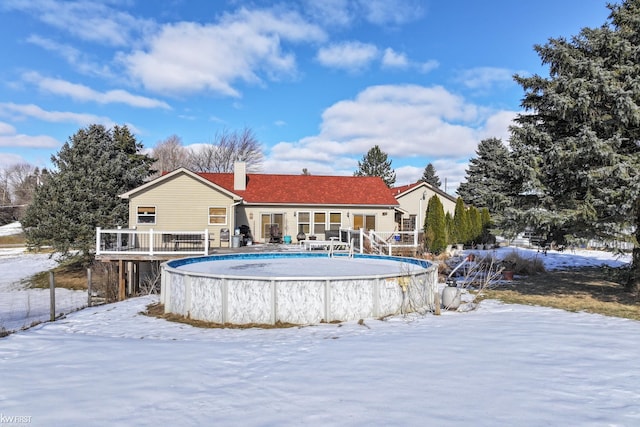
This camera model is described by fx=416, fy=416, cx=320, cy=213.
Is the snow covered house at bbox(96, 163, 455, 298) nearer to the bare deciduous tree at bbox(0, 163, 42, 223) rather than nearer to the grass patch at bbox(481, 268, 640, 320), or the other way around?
the grass patch at bbox(481, 268, 640, 320)

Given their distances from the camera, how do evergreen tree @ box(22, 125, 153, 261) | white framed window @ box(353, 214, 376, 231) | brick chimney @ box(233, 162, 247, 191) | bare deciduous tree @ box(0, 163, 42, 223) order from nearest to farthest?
evergreen tree @ box(22, 125, 153, 261) < white framed window @ box(353, 214, 376, 231) < brick chimney @ box(233, 162, 247, 191) < bare deciduous tree @ box(0, 163, 42, 223)

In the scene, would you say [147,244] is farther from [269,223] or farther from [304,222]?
[304,222]

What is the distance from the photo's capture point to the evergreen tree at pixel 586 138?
31.9 ft

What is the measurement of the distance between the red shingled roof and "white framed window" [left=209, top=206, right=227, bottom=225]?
86.5 inches

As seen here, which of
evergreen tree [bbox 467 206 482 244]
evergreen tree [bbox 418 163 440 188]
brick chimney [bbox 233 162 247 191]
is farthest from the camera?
evergreen tree [bbox 418 163 440 188]

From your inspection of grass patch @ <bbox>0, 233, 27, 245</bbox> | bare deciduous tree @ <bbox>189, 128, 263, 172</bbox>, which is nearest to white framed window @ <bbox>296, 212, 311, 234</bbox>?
bare deciduous tree @ <bbox>189, 128, 263, 172</bbox>

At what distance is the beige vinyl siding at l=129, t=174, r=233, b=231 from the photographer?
21.1m

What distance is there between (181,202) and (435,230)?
1382cm

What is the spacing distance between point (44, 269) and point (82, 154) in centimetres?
878

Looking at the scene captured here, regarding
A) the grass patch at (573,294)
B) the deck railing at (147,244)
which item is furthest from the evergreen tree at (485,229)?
the deck railing at (147,244)

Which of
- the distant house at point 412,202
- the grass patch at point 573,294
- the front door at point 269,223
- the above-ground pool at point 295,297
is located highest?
the distant house at point 412,202

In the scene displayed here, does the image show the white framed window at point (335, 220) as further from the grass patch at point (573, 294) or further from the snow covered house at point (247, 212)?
the grass patch at point (573, 294)

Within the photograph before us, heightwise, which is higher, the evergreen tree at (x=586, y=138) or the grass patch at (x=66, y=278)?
the evergreen tree at (x=586, y=138)

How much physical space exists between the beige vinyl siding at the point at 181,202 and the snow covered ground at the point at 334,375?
1300cm
